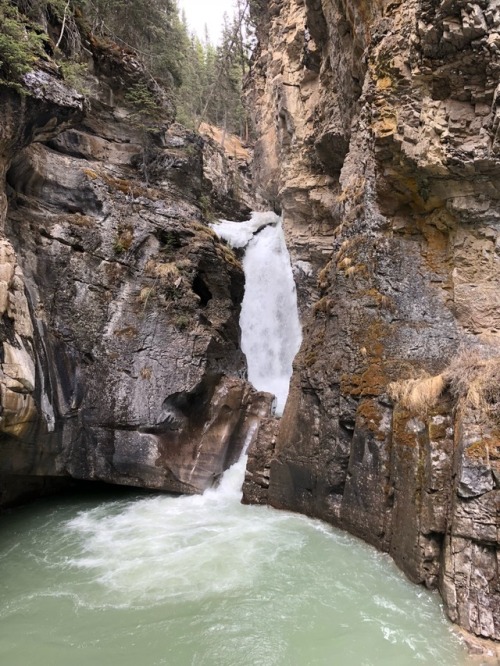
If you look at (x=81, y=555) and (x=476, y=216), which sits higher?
(x=476, y=216)

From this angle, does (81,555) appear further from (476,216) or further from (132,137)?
(132,137)

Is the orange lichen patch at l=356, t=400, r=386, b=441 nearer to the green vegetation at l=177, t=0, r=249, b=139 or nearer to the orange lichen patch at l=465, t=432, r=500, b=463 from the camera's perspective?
the orange lichen patch at l=465, t=432, r=500, b=463

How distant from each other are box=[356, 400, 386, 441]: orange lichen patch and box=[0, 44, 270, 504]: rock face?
460cm

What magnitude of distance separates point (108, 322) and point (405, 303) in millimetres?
7287

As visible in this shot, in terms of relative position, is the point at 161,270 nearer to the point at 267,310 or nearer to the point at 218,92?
the point at 267,310

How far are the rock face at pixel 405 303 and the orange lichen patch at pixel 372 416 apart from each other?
0.9 inches

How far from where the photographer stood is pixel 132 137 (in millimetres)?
15234

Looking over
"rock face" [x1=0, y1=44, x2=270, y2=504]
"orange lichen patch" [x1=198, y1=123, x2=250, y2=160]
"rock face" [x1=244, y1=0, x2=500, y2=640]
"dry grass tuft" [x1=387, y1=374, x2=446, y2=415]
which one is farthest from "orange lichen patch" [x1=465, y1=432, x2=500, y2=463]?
"orange lichen patch" [x1=198, y1=123, x2=250, y2=160]

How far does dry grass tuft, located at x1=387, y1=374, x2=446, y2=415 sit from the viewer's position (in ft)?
22.2

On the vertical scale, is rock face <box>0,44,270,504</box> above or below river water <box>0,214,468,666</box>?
above

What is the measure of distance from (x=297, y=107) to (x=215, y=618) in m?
18.2

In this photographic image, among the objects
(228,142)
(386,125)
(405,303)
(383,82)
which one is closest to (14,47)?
(383,82)

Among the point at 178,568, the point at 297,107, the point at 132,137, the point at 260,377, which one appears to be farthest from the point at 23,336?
the point at 297,107

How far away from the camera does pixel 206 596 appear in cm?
603
